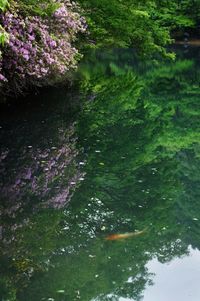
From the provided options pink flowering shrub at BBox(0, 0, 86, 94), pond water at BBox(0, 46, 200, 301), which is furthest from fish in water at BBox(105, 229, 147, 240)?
pink flowering shrub at BBox(0, 0, 86, 94)

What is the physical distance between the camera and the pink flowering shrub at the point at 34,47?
13.8m

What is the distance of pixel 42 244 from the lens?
289 inches

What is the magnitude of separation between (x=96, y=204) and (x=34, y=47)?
672 centimetres

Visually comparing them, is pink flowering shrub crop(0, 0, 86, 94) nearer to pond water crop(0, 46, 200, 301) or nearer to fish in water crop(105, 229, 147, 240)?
pond water crop(0, 46, 200, 301)

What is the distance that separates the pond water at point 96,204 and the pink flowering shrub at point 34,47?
1365 mm

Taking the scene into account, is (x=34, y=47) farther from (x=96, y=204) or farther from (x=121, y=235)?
(x=121, y=235)

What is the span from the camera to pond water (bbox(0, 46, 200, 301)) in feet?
21.6

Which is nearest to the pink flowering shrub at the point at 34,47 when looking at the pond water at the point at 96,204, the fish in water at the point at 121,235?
the pond water at the point at 96,204

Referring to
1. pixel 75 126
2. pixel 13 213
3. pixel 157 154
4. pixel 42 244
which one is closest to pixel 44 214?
pixel 13 213

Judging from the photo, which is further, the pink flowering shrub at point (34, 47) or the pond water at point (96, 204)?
the pink flowering shrub at point (34, 47)

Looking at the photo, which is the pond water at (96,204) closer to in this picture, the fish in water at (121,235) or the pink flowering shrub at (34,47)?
the fish in water at (121,235)

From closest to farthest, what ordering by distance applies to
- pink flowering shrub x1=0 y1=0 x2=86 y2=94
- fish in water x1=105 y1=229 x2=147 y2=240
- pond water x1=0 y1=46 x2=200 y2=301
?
pond water x1=0 y1=46 x2=200 y2=301, fish in water x1=105 y1=229 x2=147 y2=240, pink flowering shrub x1=0 y1=0 x2=86 y2=94

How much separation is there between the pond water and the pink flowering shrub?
1365 mm

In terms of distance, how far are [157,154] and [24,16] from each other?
18.2ft
